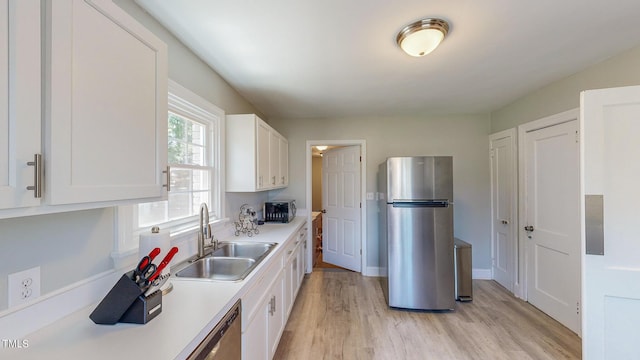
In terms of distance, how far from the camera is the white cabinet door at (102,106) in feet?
2.40

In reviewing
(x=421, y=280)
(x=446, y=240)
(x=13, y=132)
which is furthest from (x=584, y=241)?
(x=13, y=132)

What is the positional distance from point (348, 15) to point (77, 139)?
4.77 ft

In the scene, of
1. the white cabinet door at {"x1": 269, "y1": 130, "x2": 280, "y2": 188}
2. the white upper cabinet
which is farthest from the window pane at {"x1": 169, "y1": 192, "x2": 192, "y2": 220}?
the white cabinet door at {"x1": 269, "y1": 130, "x2": 280, "y2": 188}

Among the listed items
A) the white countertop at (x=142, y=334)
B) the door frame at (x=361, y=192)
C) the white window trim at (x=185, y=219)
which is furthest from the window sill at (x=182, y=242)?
the door frame at (x=361, y=192)

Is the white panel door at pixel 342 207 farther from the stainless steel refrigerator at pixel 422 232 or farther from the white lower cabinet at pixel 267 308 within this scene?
the white lower cabinet at pixel 267 308

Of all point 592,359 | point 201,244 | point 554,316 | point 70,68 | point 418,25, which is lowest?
point 554,316

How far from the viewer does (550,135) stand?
2.57 m

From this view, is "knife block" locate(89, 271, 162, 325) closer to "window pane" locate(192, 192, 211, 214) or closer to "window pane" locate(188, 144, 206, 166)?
"window pane" locate(192, 192, 211, 214)

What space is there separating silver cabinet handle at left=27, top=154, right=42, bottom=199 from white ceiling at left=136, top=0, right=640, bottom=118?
1165 millimetres

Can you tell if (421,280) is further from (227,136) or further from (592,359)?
(227,136)

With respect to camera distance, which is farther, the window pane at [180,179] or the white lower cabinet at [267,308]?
the window pane at [180,179]

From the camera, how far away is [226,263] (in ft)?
6.06

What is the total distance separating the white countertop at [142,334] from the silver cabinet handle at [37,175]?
1.76 ft

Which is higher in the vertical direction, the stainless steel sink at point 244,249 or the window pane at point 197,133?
the window pane at point 197,133
